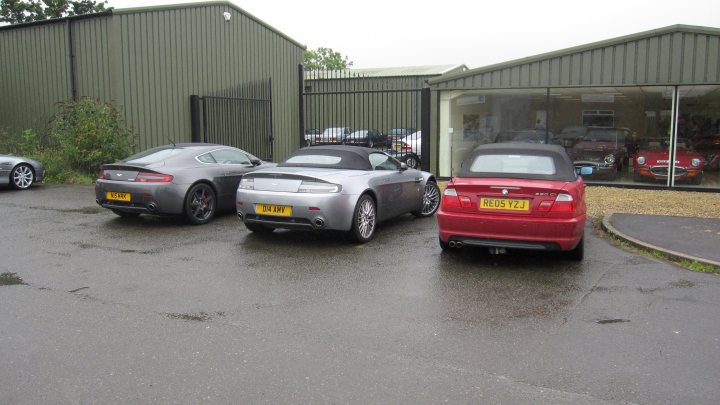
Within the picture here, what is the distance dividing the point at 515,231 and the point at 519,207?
263 millimetres

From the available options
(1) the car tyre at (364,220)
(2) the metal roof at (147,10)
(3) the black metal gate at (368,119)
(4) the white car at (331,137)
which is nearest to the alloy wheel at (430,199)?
(1) the car tyre at (364,220)

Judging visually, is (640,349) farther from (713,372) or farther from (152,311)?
(152,311)

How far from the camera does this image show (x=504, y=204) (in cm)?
647

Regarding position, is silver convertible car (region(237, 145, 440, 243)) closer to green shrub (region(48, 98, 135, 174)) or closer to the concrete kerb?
the concrete kerb

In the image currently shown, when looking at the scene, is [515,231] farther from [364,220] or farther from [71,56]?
[71,56]

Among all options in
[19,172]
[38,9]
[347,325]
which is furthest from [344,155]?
[38,9]

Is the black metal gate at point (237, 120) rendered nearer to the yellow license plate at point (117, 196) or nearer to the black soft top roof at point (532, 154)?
the yellow license plate at point (117, 196)

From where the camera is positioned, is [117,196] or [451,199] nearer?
[451,199]

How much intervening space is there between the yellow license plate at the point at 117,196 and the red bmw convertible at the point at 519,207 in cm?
501

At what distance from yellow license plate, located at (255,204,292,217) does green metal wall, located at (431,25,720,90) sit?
8.82 m

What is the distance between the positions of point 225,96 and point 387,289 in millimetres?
13780

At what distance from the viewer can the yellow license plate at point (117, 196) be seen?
908 centimetres

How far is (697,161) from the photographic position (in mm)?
13469

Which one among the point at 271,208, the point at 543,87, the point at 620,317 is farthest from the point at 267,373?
the point at 543,87
